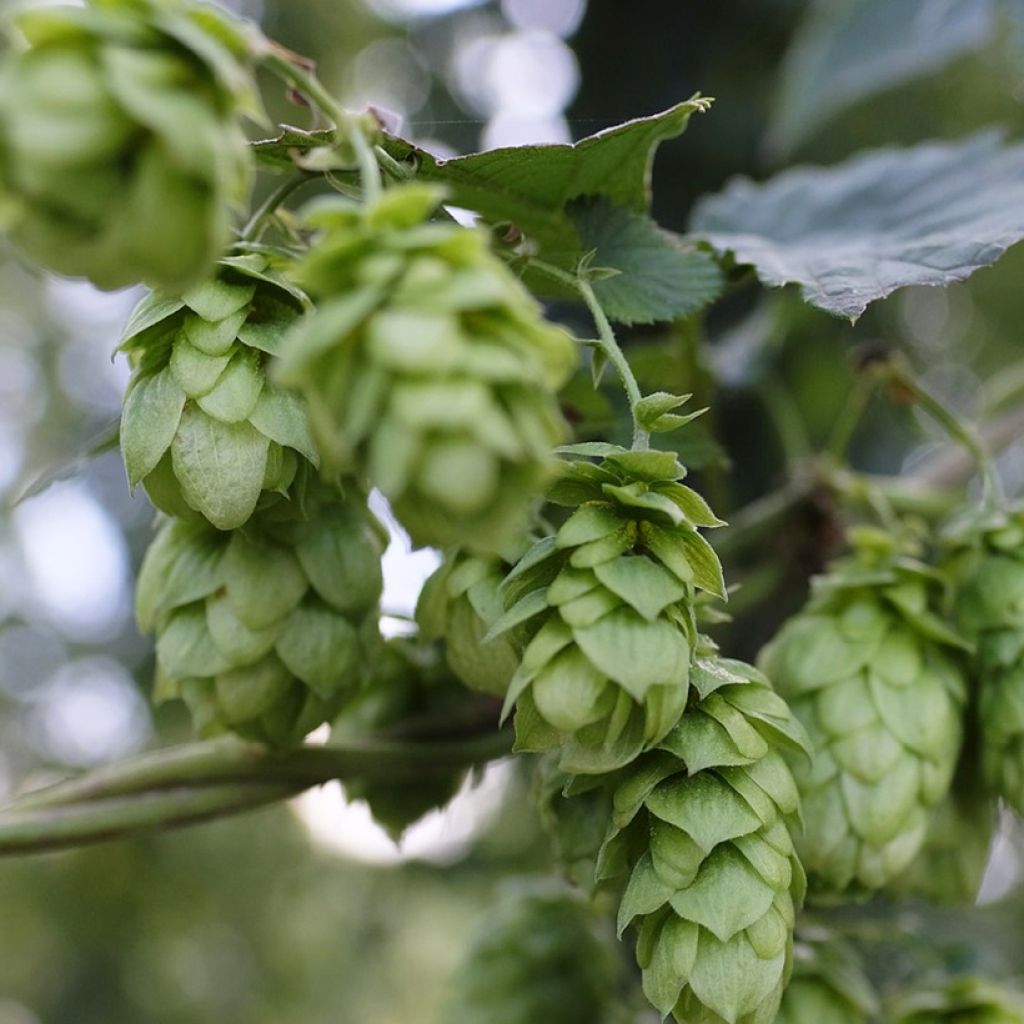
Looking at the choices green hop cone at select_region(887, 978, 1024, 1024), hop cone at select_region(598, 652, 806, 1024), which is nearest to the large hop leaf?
hop cone at select_region(598, 652, 806, 1024)

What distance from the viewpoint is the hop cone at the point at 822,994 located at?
83 centimetres

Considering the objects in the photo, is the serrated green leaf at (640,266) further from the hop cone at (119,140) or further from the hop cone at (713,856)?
the hop cone at (119,140)

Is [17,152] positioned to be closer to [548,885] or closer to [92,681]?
[548,885]

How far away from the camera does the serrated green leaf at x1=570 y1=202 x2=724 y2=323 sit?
2.72ft

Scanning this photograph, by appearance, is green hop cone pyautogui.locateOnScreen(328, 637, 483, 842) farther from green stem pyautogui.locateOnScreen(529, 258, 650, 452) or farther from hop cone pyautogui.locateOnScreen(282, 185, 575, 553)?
hop cone pyautogui.locateOnScreen(282, 185, 575, 553)

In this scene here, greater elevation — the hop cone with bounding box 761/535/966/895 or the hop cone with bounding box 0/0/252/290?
the hop cone with bounding box 0/0/252/290

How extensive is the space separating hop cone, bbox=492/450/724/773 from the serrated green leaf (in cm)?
23

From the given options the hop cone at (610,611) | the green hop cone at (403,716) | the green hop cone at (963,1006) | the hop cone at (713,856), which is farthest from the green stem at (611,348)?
the green hop cone at (963,1006)

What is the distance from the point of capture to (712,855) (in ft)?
2.21

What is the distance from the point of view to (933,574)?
34.1 inches

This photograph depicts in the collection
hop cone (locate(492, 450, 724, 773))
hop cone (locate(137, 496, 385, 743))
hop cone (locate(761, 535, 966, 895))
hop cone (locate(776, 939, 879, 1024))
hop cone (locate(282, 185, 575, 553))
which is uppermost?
hop cone (locate(282, 185, 575, 553))

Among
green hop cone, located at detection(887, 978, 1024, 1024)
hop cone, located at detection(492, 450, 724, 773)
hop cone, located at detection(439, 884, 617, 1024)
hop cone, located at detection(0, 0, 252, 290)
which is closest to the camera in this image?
hop cone, located at detection(0, 0, 252, 290)

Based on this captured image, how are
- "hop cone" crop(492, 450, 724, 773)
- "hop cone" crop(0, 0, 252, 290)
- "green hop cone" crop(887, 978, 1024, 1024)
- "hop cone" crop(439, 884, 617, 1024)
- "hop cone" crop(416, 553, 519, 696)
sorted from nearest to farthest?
"hop cone" crop(0, 0, 252, 290) < "hop cone" crop(492, 450, 724, 773) < "hop cone" crop(416, 553, 519, 696) < "green hop cone" crop(887, 978, 1024, 1024) < "hop cone" crop(439, 884, 617, 1024)

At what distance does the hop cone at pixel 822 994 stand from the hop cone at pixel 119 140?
2.10ft
